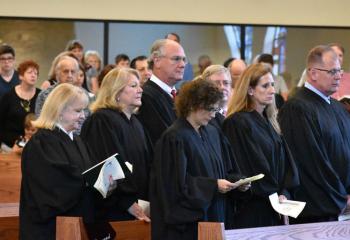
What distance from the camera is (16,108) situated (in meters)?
7.16

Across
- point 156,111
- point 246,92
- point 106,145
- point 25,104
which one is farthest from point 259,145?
point 25,104

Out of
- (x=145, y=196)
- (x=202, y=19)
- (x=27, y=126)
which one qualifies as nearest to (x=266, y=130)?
(x=145, y=196)

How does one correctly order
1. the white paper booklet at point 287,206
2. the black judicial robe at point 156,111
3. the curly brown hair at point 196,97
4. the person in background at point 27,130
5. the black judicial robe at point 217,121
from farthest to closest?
the person in background at point 27,130 → the black judicial robe at point 156,111 → the black judicial robe at point 217,121 → the white paper booklet at point 287,206 → the curly brown hair at point 196,97

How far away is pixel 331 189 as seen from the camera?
5113mm

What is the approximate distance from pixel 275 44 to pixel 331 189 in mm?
5816

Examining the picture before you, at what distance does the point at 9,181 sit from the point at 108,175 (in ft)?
5.78

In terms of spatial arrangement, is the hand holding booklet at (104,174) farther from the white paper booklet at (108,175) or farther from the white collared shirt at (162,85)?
the white collared shirt at (162,85)

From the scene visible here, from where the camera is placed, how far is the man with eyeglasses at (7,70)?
7672mm

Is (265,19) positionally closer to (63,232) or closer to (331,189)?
(331,189)

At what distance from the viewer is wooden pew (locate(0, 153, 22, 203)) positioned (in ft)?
19.2

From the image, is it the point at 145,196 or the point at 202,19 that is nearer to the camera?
the point at 145,196

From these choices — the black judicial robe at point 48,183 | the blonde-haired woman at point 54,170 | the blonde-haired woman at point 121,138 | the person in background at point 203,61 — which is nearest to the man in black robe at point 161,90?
the blonde-haired woman at point 121,138

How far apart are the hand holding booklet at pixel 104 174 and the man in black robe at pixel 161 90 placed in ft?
2.44

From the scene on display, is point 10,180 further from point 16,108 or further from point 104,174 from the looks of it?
point 104,174
